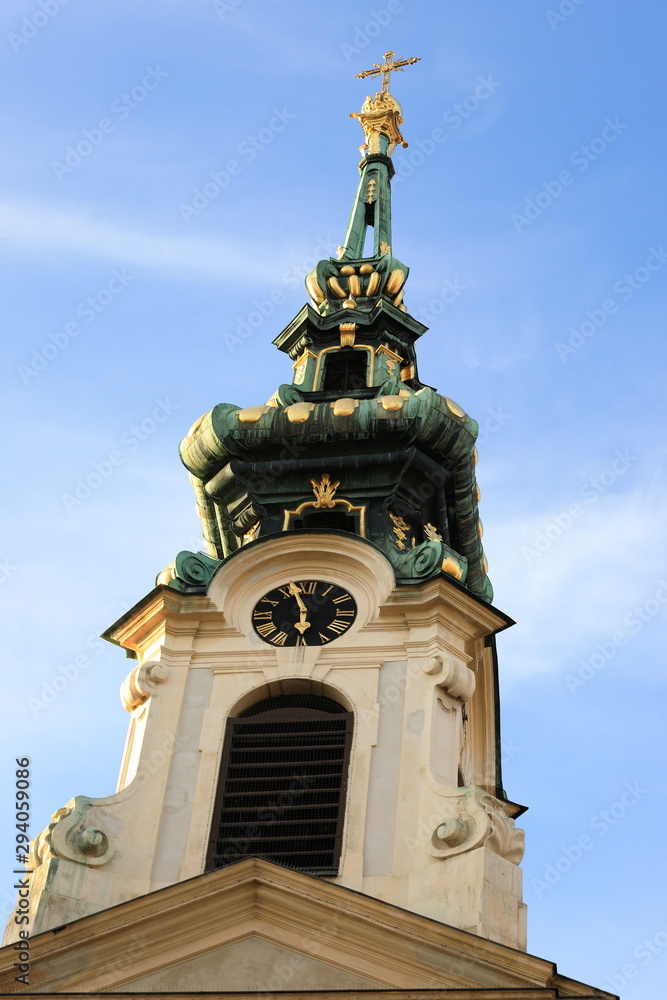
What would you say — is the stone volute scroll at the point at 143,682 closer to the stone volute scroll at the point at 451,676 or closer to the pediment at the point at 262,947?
the stone volute scroll at the point at 451,676

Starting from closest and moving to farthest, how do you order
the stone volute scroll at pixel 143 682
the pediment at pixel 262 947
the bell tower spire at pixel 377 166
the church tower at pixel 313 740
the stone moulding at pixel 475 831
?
1. the pediment at pixel 262 947
2. the church tower at pixel 313 740
3. the stone moulding at pixel 475 831
4. the stone volute scroll at pixel 143 682
5. the bell tower spire at pixel 377 166

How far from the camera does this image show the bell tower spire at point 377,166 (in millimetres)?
40531

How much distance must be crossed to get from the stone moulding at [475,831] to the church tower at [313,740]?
0.03 metres

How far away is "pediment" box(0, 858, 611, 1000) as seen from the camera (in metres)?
24.4

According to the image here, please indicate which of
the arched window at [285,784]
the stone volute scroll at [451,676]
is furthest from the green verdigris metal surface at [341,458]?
the arched window at [285,784]

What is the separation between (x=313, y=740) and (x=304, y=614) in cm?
221

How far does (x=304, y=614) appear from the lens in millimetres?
30297

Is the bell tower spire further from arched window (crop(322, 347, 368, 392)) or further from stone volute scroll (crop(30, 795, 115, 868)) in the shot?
stone volute scroll (crop(30, 795, 115, 868))

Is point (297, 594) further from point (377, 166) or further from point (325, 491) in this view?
point (377, 166)

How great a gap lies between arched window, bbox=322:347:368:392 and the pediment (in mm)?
12854

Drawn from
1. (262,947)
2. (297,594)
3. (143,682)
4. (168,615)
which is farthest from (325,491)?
(262,947)

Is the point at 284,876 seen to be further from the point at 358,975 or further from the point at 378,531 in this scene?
the point at 378,531

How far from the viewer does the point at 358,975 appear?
24547 mm

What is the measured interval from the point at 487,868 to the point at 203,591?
681 centimetres
